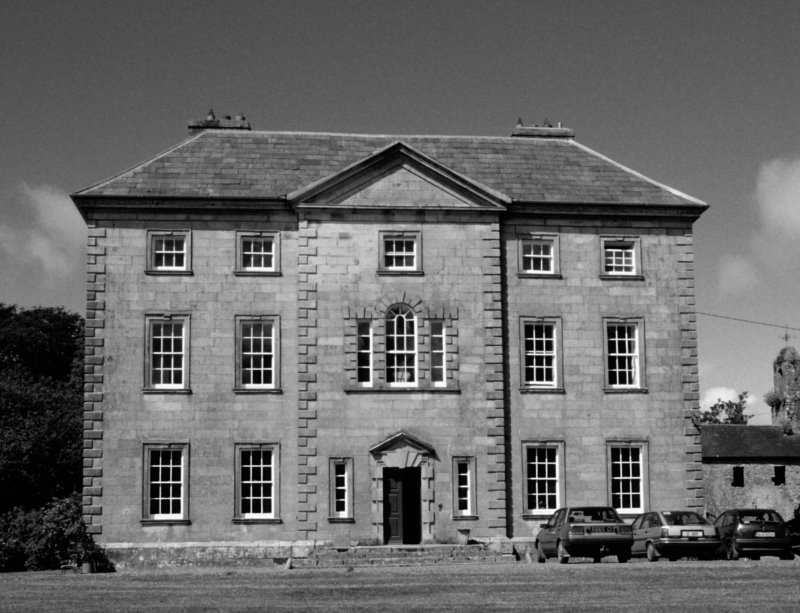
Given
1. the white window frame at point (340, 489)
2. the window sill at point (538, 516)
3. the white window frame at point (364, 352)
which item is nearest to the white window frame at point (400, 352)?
the white window frame at point (364, 352)

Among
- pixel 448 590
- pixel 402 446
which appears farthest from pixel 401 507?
pixel 448 590

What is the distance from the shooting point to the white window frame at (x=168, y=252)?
3759 centimetres

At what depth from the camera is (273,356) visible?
37562 millimetres

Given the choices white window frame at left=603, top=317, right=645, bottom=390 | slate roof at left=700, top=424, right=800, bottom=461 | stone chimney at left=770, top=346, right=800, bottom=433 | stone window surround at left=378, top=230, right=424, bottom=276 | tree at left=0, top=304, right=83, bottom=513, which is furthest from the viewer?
stone chimney at left=770, top=346, right=800, bottom=433

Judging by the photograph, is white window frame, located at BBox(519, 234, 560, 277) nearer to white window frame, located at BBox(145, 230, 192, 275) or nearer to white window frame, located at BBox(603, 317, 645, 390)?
white window frame, located at BBox(603, 317, 645, 390)

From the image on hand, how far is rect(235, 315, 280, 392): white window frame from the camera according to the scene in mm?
37312

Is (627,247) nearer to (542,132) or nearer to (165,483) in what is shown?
(542,132)

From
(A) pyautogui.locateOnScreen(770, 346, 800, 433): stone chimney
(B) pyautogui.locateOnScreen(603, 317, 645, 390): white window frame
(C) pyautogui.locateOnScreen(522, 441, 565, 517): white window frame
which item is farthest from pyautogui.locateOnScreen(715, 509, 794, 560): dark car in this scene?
(A) pyautogui.locateOnScreen(770, 346, 800, 433): stone chimney

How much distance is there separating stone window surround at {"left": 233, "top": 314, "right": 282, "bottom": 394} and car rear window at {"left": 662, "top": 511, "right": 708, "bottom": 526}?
12.6m

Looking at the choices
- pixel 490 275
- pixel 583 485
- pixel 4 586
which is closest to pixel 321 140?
pixel 490 275

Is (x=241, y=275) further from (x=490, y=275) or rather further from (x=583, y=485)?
(x=583, y=485)

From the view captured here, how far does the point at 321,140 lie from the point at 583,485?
47.3 ft

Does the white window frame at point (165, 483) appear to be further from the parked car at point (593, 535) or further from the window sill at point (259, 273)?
the parked car at point (593, 535)

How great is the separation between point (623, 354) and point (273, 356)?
36.6 ft
